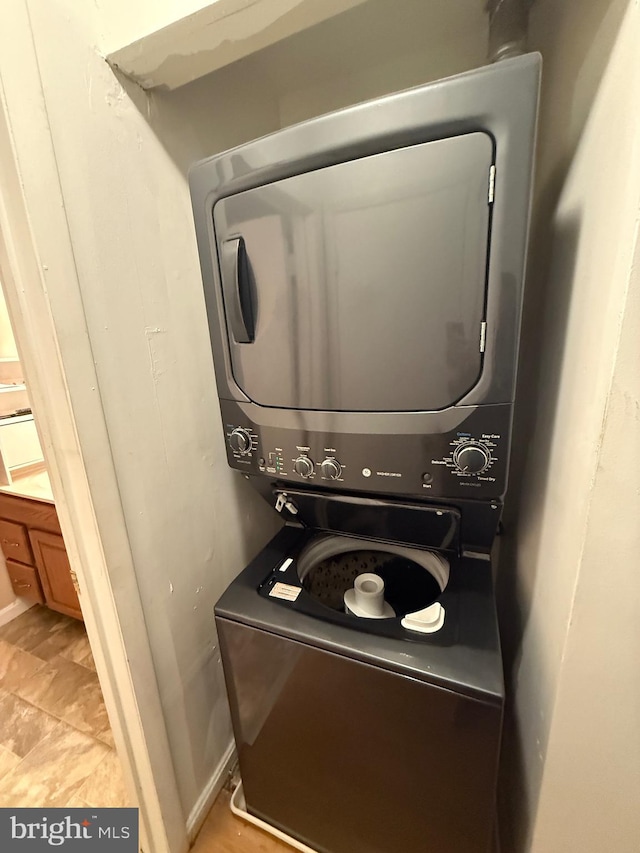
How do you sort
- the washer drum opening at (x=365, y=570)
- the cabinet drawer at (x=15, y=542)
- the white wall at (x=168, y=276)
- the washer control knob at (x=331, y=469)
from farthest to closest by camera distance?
the cabinet drawer at (x=15, y=542), the washer drum opening at (x=365, y=570), the washer control knob at (x=331, y=469), the white wall at (x=168, y=276)

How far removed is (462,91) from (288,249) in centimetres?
36

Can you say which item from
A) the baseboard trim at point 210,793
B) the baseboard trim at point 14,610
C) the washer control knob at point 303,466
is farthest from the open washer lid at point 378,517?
the baseboard trim at point 14,610

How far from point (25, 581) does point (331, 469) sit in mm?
2032

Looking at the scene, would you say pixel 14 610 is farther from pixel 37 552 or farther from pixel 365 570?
pixel 365 570

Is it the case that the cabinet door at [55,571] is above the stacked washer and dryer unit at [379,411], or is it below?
below

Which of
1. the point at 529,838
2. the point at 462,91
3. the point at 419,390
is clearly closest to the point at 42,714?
the point at 529,838

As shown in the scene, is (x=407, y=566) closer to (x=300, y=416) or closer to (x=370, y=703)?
(x=370, y=703)

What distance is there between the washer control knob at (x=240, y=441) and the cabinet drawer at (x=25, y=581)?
1.69 m

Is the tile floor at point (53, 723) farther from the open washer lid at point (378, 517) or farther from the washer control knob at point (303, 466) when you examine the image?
the washer control knob at point (303, 466)

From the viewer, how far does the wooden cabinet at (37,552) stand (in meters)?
1.76

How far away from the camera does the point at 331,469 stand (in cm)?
83

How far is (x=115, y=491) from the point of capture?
806 mm

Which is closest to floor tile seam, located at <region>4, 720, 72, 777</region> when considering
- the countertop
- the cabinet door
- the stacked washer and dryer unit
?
the cabinet door

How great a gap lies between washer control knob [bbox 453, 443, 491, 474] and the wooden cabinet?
1.75 metres
